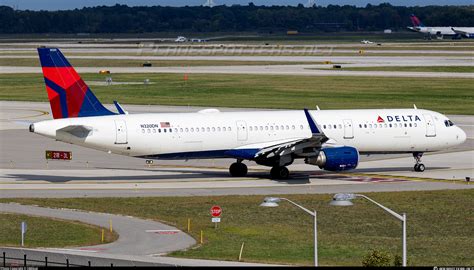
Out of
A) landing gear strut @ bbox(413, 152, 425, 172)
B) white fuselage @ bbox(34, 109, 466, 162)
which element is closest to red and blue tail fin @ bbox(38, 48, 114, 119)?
white fuselage @ bbox(34, 109, 466, 162)

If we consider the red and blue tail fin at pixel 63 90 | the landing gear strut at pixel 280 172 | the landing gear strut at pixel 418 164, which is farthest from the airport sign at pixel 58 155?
the landing gear strut at pixel 418 164

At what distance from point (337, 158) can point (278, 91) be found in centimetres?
6795

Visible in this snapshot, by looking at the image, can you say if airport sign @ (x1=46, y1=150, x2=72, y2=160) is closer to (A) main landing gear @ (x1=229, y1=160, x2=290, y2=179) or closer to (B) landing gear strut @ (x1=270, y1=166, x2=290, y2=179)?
(A) main landing gear @ (x1=229, y1=160, x2=290, y2=179)

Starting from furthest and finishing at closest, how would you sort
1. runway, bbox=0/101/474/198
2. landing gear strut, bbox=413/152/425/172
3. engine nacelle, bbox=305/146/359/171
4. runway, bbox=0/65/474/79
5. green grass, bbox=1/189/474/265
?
runway, bbox=0/65/474/79 → landing gear strut, bbox=413/152/425/172 → engine nacelle, bbox=305/146/359/171 → runway, bbox=0/101/474/198 → green grass, bbox=1/189/474/265

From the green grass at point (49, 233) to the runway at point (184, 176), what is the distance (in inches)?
320

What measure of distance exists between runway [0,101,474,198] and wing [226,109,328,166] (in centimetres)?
139

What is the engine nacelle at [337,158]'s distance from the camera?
63.1 meters

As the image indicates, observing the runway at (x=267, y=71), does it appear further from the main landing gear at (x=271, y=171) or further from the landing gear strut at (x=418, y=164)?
the main landing gear at (x=271, y=171)

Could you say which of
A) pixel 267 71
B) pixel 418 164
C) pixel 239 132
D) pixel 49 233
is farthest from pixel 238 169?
pixel 267 71

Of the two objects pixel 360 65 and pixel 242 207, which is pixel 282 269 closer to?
pixel 242 207

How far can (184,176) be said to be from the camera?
68562mm

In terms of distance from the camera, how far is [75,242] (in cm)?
4634

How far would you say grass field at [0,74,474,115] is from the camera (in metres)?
115

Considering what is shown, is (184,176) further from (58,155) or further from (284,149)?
(58,155)
